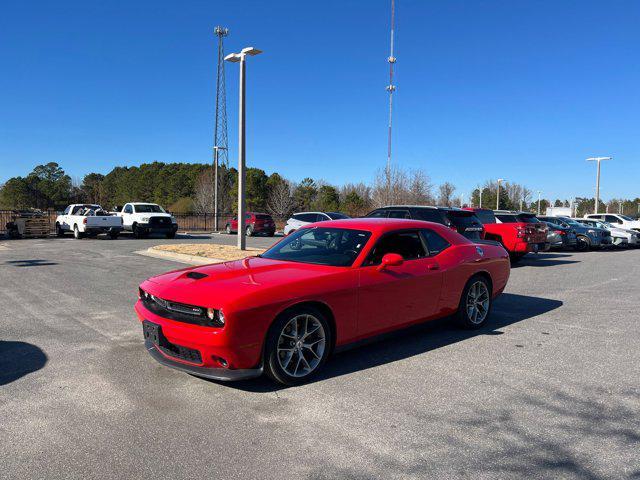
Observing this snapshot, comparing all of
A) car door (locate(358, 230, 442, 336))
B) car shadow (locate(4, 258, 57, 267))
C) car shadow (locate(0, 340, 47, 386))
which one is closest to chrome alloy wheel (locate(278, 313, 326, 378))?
car door (locate(358, 230, 442, 336))

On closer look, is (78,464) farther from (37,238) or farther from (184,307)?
(37,238)

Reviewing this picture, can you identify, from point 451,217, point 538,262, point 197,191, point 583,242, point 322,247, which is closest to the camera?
point 322,247

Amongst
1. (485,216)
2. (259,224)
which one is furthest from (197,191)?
(485,216)

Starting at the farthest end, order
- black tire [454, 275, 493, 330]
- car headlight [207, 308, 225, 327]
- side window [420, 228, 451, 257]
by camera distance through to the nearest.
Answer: black tire [454, 275, 493, 330] < side window [420, 228, 451, 257] < car headlight [207, 308, 225, 327]

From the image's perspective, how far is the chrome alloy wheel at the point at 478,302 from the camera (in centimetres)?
631

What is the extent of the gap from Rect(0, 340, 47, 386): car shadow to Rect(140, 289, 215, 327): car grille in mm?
1345

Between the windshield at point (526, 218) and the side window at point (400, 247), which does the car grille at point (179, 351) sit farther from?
the windshield at point (526, 218)

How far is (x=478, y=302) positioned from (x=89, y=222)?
22.5 m

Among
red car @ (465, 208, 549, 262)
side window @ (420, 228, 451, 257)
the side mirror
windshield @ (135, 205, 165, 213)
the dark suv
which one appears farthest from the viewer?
windshield @ (135, 205, 165, 213)

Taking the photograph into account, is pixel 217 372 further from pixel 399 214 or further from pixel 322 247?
pixel 399 214

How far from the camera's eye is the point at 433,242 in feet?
19.6

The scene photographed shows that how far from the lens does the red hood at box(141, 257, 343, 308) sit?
4066 millimetres

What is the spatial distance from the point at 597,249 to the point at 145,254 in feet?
65.9

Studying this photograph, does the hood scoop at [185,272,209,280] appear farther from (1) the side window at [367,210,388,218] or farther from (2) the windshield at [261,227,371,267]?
(1) the side window at [367,210,388,218]
